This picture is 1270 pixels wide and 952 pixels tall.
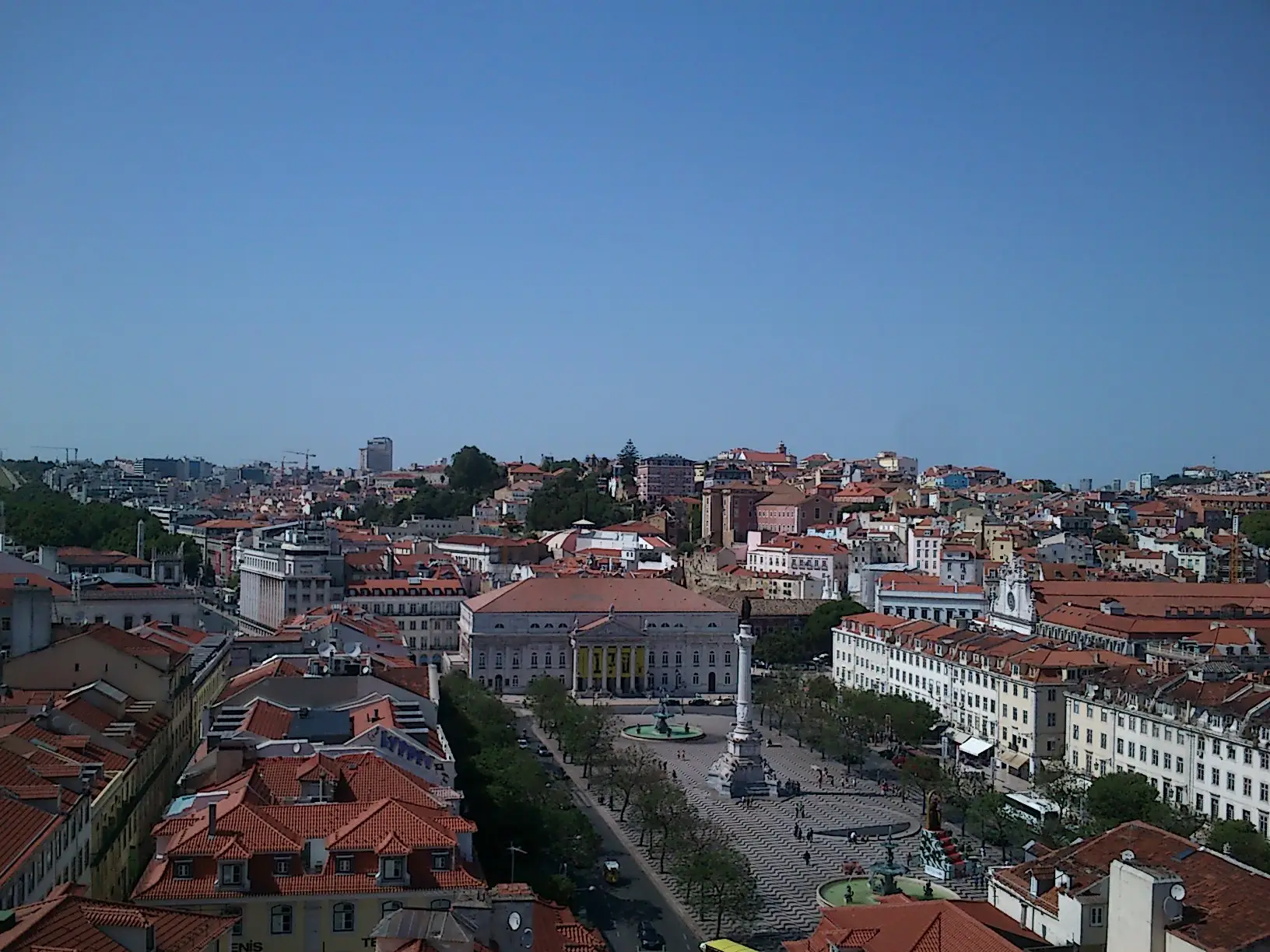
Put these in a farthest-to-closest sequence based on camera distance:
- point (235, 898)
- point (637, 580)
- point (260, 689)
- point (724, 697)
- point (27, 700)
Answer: point (637, 580), point (724, 697), point (260, 689), point (27, 700), point (235, 898)

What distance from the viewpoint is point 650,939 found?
93.0 feet

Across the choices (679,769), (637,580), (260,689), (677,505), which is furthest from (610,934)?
(677,505)

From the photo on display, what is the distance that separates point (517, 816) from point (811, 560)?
6295 centimetres

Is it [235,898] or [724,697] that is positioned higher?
[235,898]

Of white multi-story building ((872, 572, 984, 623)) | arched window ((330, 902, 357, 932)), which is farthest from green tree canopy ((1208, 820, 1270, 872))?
white multi-story building ((872, 572, 984, 623))

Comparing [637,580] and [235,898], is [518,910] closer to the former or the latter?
[235,898]

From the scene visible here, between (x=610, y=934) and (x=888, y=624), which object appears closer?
(x=610, y=934)

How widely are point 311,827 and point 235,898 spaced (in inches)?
65.8

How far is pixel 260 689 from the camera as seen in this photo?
30.6m

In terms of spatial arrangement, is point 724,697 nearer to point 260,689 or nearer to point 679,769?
point 679,769

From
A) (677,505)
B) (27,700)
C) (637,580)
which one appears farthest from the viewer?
(677,505)

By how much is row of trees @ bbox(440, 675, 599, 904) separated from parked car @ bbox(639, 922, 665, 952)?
6.32 feet

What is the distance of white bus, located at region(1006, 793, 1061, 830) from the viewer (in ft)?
119

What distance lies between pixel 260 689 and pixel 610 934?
9.01 meters
